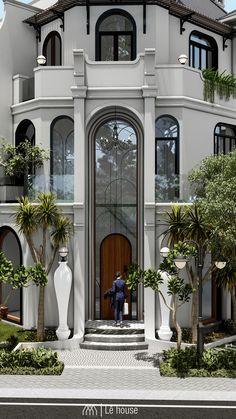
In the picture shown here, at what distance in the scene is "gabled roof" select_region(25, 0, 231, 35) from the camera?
2095cm

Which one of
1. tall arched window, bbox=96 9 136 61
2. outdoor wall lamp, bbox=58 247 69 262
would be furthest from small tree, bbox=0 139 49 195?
tall arched window, bbox=96 9 136 61

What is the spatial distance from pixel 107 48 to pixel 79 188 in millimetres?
6944

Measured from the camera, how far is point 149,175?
1889cm

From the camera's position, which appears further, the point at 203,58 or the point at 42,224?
the point at 203,58

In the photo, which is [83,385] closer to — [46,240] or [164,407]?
[164,407]

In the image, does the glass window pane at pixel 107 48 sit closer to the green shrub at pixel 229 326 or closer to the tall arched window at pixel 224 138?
the tall arched window at pixel 224 138

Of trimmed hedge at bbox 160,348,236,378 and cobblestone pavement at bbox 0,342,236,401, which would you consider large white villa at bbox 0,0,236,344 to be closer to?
cobblestone pavement at bbox 0,342,236,401

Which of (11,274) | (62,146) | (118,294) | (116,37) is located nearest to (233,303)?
(118,294)

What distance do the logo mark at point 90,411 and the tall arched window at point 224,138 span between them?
526 inches

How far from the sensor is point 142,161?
19656mm

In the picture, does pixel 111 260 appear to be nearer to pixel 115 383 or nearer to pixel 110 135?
pixel 110 135

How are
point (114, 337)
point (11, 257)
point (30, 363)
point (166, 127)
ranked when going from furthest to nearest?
point (11, 257), point (166, 127), point (114, 337), point (30, 363)

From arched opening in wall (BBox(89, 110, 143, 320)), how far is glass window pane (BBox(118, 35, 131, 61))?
3469 mm

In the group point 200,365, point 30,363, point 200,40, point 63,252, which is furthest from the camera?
point 200,40
